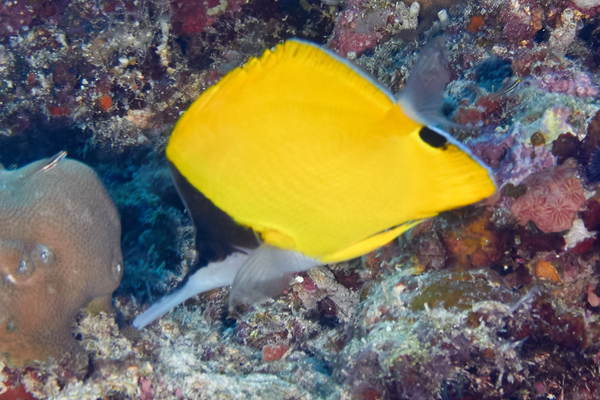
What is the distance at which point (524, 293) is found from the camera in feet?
7.00

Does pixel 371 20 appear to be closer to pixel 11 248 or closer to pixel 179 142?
pixel 179 142

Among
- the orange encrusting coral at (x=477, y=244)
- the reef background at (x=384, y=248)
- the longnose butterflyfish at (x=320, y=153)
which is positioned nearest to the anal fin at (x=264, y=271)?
the longnose butterflyfish at (x=320, y=153)

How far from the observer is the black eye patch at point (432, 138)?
4.22ft

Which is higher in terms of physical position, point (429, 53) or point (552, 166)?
point (429, 53)

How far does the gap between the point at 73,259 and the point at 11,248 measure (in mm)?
331

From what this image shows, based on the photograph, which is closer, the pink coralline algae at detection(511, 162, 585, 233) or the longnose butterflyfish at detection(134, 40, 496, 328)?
the longnose butterflyfish at detection(134, 40, 496, 328)

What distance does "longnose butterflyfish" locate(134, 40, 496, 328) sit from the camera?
1.28 meters

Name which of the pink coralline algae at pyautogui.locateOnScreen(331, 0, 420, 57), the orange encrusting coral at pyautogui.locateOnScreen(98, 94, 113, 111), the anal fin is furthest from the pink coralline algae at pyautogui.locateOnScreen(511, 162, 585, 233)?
the orange encrusting coral at pyautogui.locateOnScreen(98, 94, 113, 111)

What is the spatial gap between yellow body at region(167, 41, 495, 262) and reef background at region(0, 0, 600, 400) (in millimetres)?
958

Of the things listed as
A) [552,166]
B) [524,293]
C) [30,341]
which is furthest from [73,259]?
[552,166]

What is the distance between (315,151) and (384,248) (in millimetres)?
1470

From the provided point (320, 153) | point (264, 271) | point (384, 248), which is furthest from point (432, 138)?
point (384, 248)

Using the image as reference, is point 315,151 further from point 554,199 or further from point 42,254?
point 42,254

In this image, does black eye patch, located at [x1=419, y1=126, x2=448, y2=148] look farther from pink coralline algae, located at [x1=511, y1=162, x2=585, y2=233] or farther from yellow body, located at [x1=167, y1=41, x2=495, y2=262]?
pink coralline algae, located at [x1=511, y1=162, x2=585, y2=233]
